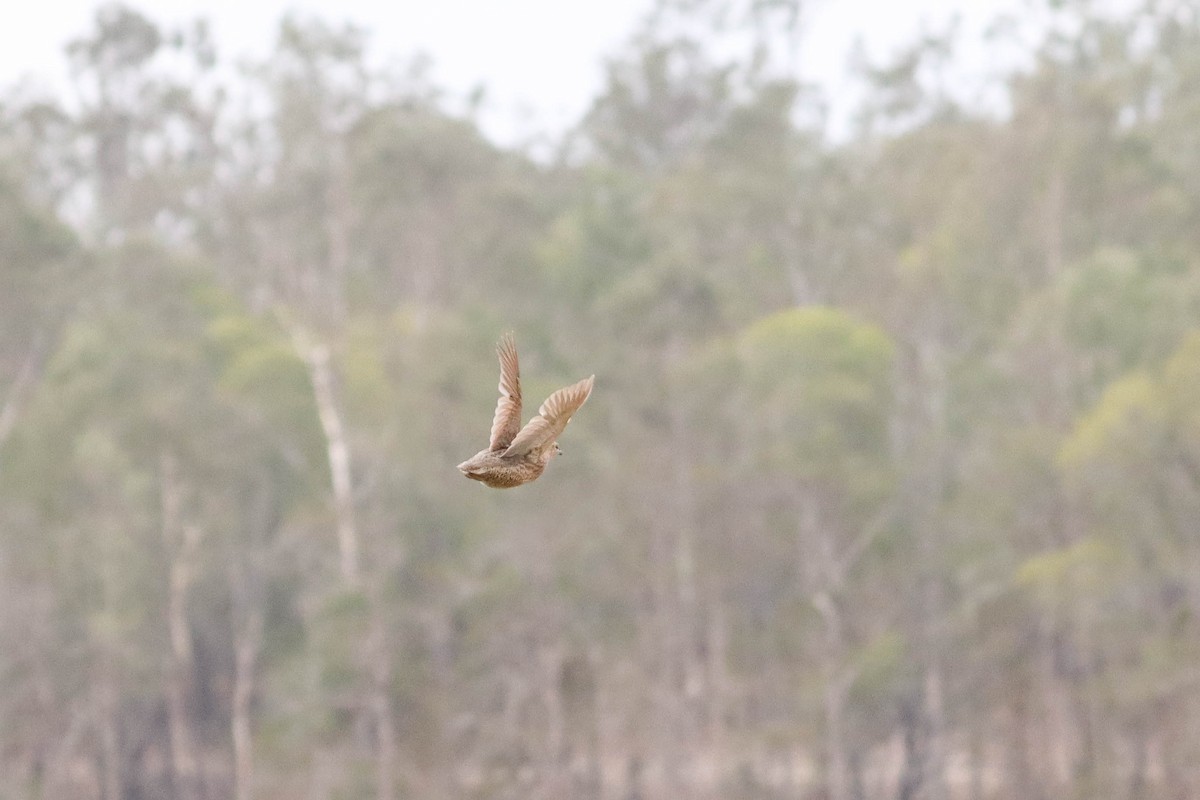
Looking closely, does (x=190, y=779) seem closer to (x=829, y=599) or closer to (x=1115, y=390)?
(x=829, y=599)

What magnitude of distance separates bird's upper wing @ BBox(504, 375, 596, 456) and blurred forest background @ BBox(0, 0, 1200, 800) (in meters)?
17.5

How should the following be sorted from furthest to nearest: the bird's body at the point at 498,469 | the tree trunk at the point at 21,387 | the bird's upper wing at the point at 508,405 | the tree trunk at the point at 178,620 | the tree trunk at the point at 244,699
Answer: the tree trunk at the point at 21,387, the tree trunk at the point at 178,620, the tree trunk at the point at 244,699, the bird's upper wing at the point at 508,405, the bird's body at the point at 498,469

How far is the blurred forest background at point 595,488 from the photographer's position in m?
23.1

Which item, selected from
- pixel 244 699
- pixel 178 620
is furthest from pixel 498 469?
pixel 178 620

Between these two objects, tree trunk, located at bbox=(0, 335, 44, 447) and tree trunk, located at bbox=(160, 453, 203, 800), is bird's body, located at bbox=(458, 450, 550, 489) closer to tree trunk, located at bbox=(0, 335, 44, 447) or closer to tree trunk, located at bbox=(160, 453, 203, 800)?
tree trunk, located at bbox=(160, 453, 203, 800)

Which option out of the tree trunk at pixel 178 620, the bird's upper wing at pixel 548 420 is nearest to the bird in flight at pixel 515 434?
the bird's upper wing at pixel 548 420

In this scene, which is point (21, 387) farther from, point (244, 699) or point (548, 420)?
point (548, 420)

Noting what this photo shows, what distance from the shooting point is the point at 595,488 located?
2486 cm

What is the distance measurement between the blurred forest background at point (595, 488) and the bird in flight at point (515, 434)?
17.4m

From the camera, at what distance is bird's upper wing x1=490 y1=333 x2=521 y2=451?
5.31 metres

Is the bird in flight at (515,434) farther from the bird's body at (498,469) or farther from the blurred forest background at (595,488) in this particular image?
the blurred forest background at (595,488)

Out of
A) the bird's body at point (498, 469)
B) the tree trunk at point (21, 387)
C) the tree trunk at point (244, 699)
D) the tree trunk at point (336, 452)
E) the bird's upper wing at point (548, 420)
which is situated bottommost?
the bird's body at point (498, 469)

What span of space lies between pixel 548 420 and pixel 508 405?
0.20 meters

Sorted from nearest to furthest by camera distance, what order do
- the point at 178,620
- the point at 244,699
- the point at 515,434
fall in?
the point at 515,434 < the point at 244,699 < the point at 178,620
